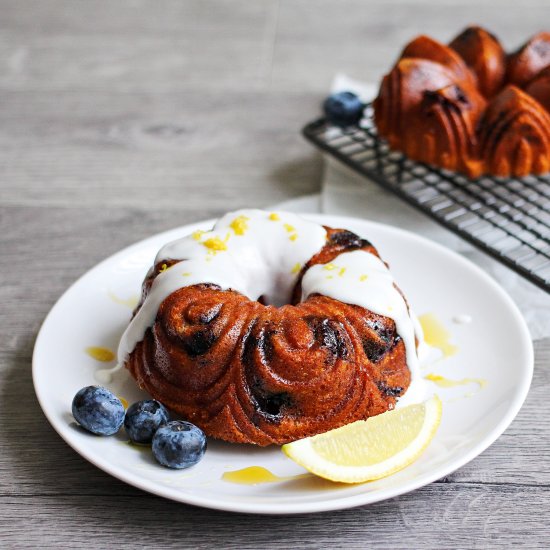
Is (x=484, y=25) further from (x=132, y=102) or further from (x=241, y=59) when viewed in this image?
(x=132, y=102)

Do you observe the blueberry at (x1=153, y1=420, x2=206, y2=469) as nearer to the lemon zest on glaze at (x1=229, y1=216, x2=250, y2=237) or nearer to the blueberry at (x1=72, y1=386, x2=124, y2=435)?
the blueberry at (x1=72, y1=386, x2=124, y2=435)

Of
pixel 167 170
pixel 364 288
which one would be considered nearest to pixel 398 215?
pixel 167 170

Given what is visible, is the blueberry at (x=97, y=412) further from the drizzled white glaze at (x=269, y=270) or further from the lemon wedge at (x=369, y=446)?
the lemon wedge at (x=369, y=446)

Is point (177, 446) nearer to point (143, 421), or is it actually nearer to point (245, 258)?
point (143, 421)

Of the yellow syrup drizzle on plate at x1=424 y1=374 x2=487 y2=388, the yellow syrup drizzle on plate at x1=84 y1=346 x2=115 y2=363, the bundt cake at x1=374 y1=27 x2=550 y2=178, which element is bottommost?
the yellow syrup drizzle on plate at x1=84 y1=346 x2=115 y2=363

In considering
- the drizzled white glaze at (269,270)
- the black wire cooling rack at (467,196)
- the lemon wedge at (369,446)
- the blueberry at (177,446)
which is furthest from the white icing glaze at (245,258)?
the black wire cooling rack at (467,196)

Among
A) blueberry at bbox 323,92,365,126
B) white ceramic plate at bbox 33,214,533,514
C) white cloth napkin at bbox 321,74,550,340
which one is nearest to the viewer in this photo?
white ceramic plate at bbox 33,214,533,514

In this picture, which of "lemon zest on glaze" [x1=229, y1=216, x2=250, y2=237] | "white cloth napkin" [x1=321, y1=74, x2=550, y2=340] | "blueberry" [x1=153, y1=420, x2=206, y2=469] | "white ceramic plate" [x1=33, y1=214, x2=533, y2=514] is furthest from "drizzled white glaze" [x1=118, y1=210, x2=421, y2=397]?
"white cloth napkin" [x1=321, y1=74, x2=550, y2=340]
